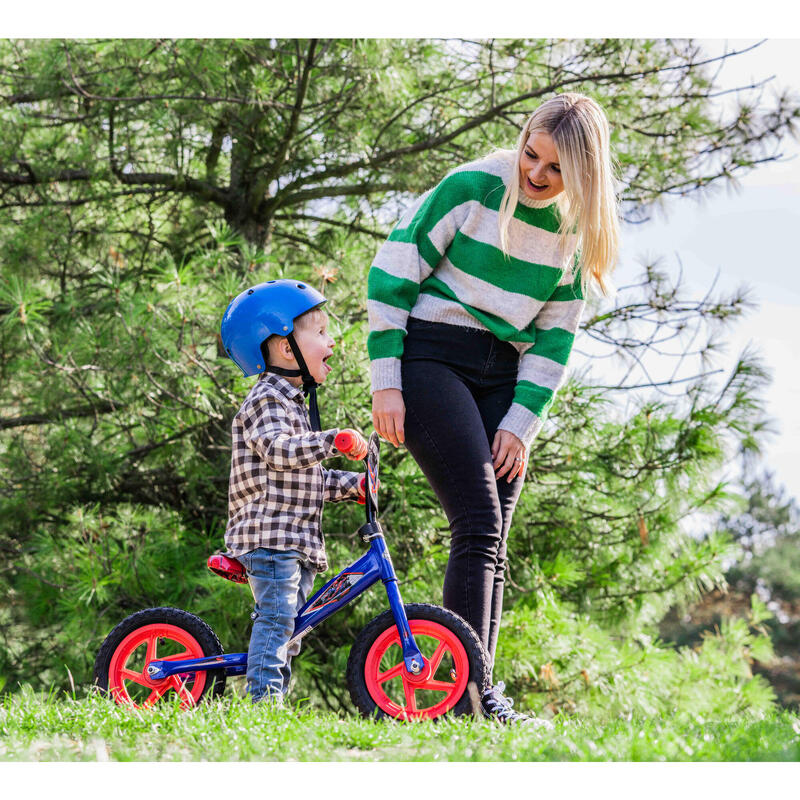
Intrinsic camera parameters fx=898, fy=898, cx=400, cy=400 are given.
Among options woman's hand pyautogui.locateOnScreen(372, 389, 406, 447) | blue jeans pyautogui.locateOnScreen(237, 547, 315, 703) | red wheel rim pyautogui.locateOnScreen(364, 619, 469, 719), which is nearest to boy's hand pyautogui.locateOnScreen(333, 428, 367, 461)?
woman's hand pyautogui.locateOnScreen(372, 389, 406, 447)

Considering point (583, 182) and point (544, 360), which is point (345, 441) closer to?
point (544, 360)

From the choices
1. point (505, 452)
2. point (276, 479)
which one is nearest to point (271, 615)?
point (276, 479)

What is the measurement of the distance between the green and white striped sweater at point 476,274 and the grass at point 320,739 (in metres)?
0.85

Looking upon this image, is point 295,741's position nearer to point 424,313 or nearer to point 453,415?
point 453,415

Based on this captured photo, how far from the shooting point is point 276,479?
2406 millimetres

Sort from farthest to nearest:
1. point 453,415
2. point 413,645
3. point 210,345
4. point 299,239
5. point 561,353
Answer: point 299,239, point 210,345, point 561,353, point 453,415, point 413,645

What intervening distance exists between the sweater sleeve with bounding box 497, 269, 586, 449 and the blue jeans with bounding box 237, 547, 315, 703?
27.8 inches

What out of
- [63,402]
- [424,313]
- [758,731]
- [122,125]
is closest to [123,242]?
[122,125]

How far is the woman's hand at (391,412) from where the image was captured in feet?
7.89

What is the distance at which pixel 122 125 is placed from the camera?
4.93 m

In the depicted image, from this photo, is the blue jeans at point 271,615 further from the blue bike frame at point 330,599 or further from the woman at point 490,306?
the woman at point 490,306

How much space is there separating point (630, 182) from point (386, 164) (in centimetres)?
138

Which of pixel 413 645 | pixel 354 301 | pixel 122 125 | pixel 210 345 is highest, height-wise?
pixel 122 125

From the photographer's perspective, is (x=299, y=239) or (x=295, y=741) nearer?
(x=295, y=741)
